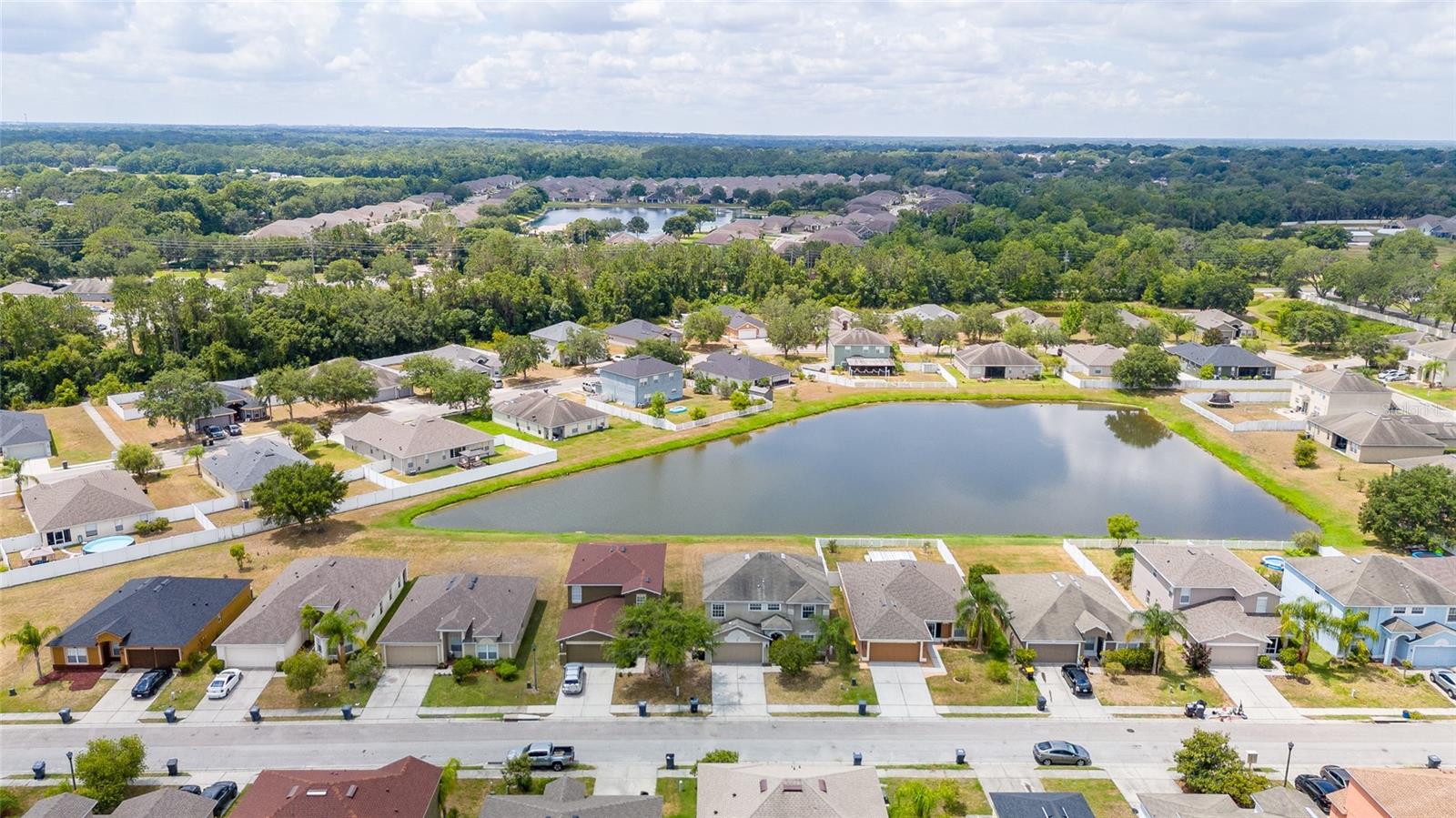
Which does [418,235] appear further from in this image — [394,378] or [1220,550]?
[1220,550]

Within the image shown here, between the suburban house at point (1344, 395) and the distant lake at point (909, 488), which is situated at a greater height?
the suburban house at point (1344, 395)

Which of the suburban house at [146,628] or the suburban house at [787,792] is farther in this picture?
the suburban house at [146,628]

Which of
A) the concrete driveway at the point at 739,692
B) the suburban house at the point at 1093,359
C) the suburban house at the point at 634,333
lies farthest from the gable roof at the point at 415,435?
the suburban house at the point at 1093,359

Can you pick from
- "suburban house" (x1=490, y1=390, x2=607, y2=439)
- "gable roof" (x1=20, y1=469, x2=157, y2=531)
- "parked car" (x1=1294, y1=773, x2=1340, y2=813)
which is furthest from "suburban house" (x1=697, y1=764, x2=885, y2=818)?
"suburban house" (x1=490, y1=390, x2=607, y2=439)

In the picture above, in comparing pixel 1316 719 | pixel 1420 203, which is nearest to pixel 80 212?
pixel 1316 719

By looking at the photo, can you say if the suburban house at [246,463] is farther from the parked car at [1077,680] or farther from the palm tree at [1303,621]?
the palm tree at [1303,621]

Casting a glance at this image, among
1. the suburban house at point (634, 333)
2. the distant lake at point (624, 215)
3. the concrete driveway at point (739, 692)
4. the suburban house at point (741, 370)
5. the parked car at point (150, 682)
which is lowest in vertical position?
the parked car at point (150, 682)
